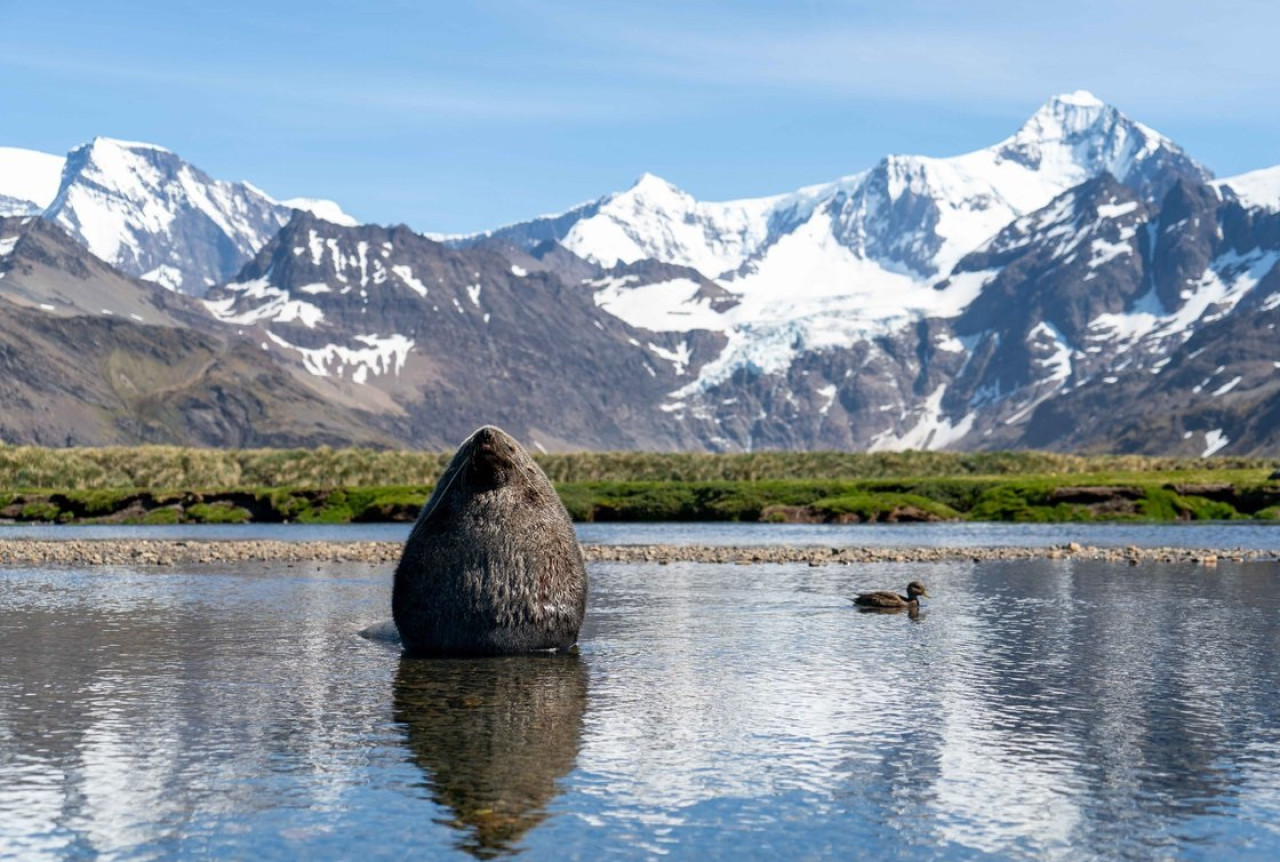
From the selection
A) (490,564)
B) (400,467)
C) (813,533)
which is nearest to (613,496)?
(400,467)

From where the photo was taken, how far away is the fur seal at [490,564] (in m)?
33.5

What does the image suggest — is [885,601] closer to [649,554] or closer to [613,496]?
[649,554]

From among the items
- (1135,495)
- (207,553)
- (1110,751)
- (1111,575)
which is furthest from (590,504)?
(1110,751)

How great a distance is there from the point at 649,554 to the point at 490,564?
Answer: 41170 millimetres

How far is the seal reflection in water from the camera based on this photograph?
798 inches

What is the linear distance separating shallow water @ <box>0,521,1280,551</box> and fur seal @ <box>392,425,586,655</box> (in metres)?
52.9

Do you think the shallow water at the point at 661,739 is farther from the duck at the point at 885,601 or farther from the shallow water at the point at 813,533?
the shallow water at the point at 813,533

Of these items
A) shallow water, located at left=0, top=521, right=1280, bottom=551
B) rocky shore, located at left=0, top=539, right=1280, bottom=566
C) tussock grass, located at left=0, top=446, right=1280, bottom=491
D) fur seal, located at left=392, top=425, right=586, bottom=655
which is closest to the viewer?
fur seal, located at left=392, top=425, right=586, bottom=655

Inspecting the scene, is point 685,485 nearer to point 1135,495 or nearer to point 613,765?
point 1135,495

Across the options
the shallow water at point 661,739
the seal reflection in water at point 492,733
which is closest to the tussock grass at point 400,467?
the shallow water at point 661,739

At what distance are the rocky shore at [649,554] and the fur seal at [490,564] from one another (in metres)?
33.9

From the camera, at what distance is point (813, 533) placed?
10419 centimetres

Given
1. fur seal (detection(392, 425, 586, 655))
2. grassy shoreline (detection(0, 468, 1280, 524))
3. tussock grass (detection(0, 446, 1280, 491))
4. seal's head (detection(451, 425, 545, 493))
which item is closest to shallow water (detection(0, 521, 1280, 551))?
grassy shoreline (detection(0, 468, 1280, 524))

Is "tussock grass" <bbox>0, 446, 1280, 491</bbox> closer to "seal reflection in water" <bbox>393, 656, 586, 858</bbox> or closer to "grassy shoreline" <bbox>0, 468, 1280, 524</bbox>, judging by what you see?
"grassy shoreline" <bbox>0, 468, 1280, 524</bbox>
